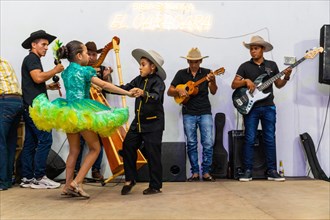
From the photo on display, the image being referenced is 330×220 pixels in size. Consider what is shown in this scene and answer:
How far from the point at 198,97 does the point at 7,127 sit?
226 centimetres

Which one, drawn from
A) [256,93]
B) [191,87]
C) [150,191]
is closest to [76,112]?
[150,191]

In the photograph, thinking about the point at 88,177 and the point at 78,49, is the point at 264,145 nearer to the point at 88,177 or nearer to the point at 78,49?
the point at 88,177

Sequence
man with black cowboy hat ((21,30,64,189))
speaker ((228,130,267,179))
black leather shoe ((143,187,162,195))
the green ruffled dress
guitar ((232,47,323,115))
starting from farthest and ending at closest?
1. speaker ((228,130,267,179))
2. guitar ((232,47,323,115))
3. man with black cowboy hat ((21,30,64,189))
4. black leather shoe ((143,187,162,195))
5. the green ruffled dress

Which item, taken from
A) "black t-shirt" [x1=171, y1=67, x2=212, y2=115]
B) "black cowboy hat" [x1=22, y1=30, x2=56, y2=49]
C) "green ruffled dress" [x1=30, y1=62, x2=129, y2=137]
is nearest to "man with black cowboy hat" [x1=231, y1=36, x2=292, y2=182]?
"black t-shirt" [x1=171, y1=67, x2=212, y2=115]

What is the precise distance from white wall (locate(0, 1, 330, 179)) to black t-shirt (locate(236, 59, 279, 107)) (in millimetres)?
506

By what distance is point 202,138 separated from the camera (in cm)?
537

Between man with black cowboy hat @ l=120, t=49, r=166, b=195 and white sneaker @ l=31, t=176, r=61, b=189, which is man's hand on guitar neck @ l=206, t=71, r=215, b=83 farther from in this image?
white sneaker @ l=31, t=176, r=61, b=189

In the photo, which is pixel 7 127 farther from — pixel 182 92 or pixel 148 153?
pixel 182 92

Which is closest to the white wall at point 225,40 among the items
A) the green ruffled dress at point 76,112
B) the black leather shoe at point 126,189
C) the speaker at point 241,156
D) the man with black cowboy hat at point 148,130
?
the speaker at point 241,156

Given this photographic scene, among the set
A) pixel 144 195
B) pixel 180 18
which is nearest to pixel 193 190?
pixel 144 195

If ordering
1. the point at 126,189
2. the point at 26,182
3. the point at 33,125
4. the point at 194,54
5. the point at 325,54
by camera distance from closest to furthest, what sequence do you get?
the point at 126,189, the point at 33,125, the point at 26,182, the point at 194,54, the point at 325,54

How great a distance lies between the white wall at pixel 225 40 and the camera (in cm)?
579

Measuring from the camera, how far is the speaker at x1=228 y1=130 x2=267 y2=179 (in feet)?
17.5

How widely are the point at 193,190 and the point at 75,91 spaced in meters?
1.60
